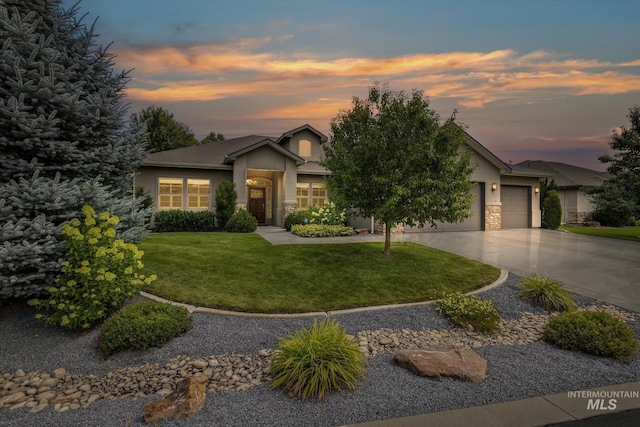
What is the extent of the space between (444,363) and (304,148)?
1713 cm

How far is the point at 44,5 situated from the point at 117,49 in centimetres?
109

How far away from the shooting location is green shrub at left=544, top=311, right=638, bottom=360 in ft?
13.3

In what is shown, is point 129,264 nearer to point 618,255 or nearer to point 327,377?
point 327,377

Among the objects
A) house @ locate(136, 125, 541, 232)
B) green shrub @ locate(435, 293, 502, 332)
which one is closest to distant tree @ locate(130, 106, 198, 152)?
house @ locate(136, 125, 541, 232)

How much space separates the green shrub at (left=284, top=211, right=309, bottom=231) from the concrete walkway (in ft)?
11.9

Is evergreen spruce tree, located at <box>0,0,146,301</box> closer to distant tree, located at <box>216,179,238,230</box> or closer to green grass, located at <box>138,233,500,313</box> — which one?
green grass, located at <box>138,233,500,313</box>

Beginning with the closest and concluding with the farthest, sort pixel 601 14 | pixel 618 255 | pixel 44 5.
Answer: pixel 44 5, pixel 601 14, pixel 618 255

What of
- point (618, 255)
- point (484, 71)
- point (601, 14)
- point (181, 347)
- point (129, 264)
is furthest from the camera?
point (484, 71)

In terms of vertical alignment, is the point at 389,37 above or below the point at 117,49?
above

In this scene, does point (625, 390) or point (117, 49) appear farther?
point (117, 49)

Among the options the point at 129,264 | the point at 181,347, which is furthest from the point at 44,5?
the point at 181,347

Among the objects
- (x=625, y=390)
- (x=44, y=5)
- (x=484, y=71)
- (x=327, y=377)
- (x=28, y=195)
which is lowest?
(x=625, y=390)

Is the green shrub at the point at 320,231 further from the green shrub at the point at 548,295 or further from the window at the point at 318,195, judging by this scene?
the green shrub at the point at 548,295

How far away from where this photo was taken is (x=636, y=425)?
276 centimetres
